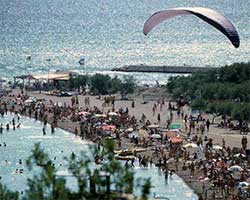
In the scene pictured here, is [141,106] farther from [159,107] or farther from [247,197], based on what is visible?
[247,197]

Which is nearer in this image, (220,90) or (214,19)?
(214,19)

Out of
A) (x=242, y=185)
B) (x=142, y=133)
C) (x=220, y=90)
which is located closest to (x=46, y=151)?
(x=142, y=133)

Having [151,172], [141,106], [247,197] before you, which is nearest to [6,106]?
[141,106]

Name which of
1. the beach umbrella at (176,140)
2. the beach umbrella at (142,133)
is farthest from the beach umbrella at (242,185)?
the beach umbrella at (142,133)

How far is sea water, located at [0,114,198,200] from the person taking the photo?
3178cm

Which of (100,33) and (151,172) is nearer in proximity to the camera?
(151,172)

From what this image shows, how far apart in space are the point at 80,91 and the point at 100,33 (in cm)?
11512

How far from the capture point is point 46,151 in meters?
38.5

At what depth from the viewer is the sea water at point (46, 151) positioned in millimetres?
31781

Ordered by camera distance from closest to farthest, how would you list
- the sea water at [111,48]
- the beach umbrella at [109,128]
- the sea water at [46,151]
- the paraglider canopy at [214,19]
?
1. the sea water at [46,151]
2. the paraglider canopy at [214,19]
3. the beach umbrella at [109,128]
4. the sea water at [111,48]

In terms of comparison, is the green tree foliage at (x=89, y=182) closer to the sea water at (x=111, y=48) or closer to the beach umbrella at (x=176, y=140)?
the beach umbrella at (x=176, y=140)

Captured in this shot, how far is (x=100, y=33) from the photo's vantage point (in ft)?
589

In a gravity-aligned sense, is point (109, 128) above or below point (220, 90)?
below

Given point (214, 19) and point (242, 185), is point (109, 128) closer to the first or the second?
point (214, 19)
